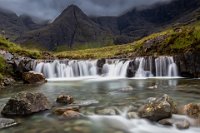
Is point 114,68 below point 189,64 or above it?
below

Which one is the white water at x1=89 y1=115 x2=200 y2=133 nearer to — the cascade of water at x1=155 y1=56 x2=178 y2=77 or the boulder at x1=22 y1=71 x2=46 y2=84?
the boulder at x1=22 y1=71 x2=46 y2=84

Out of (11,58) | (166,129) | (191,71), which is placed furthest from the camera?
(11,58)

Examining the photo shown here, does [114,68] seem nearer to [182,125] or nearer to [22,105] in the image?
[22,105]

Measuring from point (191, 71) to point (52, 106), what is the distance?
39478mm

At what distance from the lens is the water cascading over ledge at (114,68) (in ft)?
204

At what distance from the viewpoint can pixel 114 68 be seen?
225 ft

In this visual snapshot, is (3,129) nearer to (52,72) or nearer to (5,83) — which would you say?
(5,83)

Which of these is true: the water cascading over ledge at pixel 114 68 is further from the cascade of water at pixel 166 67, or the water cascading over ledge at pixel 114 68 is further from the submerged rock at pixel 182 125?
the submerged rock at pixel 182 125

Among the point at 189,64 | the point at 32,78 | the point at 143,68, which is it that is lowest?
the point at 32,78

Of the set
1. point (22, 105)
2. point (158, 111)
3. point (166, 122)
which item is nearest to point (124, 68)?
point (22, 105)

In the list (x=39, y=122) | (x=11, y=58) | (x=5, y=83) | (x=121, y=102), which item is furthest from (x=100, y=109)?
(x=11, y=58)

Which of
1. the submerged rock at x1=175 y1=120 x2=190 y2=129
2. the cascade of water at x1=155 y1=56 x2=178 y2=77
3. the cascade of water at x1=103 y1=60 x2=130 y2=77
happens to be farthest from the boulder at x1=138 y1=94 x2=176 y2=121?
the cascade of water at x1=103 y1=60 x2=130 y2=77

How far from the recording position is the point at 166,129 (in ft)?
59.0

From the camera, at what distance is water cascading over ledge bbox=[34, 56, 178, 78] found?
62.3 meters
